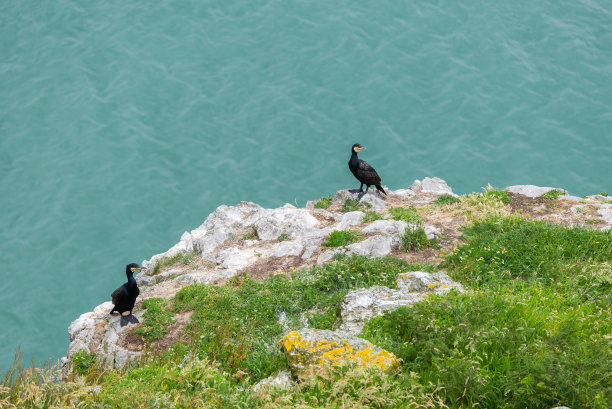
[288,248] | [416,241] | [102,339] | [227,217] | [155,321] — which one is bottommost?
[102,339]

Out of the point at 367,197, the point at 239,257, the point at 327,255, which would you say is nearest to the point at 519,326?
the point at 327,255

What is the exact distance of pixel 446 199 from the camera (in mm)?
13422

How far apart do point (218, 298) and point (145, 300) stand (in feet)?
5.41

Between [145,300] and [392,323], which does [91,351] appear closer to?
[145,300]

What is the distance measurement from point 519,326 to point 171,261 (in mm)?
8204

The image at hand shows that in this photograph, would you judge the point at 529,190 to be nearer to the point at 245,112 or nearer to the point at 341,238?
the point at 341,238

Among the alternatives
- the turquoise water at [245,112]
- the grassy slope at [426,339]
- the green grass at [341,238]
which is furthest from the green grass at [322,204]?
the turquoise water at [245,112]

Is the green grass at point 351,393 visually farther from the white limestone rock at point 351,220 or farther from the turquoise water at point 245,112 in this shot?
the turquoise water at point 245,112

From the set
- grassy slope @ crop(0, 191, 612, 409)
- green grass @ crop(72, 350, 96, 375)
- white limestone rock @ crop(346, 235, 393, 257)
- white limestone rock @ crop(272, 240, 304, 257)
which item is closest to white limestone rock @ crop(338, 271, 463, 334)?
grassy slope @ crop(0, 191, 612, 409)

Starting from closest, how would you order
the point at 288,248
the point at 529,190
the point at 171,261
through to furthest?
the point at 288,248 → the point at 171,261 → the point at 529,190

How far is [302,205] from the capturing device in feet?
58.4

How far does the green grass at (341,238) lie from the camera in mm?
11375

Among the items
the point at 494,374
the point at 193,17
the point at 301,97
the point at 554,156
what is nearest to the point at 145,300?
the point at 494,374

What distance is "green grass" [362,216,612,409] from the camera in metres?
5.92
